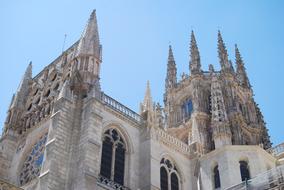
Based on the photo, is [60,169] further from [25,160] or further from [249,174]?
[249,174]

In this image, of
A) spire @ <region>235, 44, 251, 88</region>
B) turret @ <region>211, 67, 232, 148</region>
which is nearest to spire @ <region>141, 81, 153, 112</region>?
turret @ <region>211, 67, 232, 148</region>

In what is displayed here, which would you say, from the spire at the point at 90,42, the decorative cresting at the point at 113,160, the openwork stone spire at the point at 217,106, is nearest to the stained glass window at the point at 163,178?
the decorative cresting at the point at 113,160

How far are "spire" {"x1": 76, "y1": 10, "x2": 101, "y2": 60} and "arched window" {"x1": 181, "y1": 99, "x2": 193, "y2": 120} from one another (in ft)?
49.8

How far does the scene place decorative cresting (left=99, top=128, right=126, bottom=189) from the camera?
962 inches

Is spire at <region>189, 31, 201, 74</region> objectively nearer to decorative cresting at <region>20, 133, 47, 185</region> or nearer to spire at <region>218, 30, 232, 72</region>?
spire at <region>218, 30, 232, 72</region>

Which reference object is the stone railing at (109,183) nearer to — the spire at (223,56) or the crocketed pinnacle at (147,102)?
the crocketed pinnacle at (147,102)

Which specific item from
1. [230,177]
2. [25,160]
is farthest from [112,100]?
[230,177]

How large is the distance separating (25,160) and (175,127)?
17.3 meters

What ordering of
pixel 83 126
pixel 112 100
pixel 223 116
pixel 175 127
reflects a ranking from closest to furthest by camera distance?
pixel 83 126, pixel 112 100, pixel 223 116, pixel 175 127

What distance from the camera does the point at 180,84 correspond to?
45656 millimetres

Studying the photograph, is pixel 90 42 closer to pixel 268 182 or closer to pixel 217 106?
pixel 217 106

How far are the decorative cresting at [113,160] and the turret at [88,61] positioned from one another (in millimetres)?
2964

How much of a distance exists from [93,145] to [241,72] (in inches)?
1093

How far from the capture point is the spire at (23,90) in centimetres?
3186
